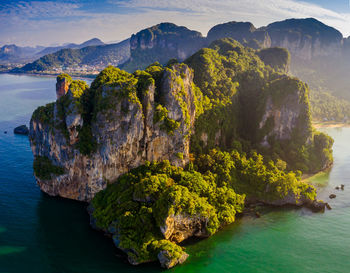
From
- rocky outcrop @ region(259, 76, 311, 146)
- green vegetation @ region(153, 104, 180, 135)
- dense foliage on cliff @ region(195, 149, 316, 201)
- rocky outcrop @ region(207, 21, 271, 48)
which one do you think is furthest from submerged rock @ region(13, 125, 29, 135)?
rocky outcrop @ region(207, 21, 271, 48)

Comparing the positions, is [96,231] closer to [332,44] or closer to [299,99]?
[299,99]

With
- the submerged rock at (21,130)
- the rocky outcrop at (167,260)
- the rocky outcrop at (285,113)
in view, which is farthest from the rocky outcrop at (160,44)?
the rocky outcrop at (167,260)

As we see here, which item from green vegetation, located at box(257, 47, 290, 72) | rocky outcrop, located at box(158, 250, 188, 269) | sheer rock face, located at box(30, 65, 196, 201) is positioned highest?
green vegetation, located at box(257, 47, 290, 72)

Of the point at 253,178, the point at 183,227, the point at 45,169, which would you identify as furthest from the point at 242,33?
the point at 183,227

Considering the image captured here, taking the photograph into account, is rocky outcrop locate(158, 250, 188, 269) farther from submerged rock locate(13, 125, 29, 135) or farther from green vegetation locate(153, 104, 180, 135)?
submerged rock locate(13, 125, 29, 135)

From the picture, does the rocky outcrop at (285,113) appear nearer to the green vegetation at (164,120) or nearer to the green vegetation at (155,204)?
the green vegetation at (155,204)

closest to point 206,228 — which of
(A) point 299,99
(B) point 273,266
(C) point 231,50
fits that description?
(B) point 273,266

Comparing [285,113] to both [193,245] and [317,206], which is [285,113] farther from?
[193,245]

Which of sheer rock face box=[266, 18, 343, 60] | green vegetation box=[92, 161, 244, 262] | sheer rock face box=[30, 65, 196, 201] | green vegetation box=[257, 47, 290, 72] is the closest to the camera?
green vegetation box=[92, 161, 244, 262]
